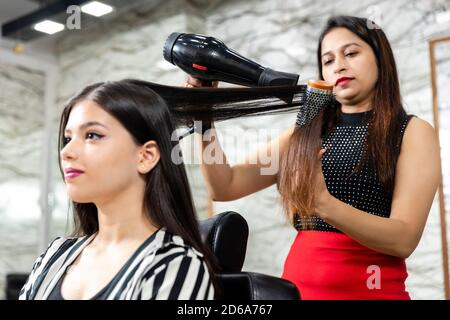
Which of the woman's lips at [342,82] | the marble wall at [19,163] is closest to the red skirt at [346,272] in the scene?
the woman's lips at [342,82]

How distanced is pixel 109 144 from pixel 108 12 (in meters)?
2.77

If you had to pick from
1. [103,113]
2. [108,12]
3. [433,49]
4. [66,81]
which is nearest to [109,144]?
[103,113]

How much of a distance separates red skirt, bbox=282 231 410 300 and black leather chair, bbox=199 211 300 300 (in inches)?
9.0

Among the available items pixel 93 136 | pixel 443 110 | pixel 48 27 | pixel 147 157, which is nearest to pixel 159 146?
pixel 147 157

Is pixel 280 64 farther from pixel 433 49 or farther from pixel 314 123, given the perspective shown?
pixel 314 123

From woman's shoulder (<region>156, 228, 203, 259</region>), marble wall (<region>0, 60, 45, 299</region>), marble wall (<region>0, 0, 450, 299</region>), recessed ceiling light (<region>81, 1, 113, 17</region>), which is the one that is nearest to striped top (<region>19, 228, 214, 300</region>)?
woman's shoulder (<region>156, 228, 203, 259</region>)

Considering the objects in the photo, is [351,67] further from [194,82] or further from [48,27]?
[48,27]

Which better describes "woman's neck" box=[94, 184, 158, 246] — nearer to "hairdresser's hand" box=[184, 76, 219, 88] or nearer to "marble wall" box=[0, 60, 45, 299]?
"hairdresser's hand" box=[184, 76, 219, 88]

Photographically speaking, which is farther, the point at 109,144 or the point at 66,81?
the point at 66,81

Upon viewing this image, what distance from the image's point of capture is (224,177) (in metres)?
1.41

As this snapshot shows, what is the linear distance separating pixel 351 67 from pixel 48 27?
302 cm

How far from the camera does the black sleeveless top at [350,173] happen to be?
125 centimetres

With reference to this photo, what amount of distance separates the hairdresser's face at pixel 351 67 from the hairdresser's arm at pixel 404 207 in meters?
0.15

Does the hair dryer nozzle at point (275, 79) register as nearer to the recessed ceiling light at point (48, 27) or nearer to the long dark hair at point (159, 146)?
the long dark hair at point (159, 146)
